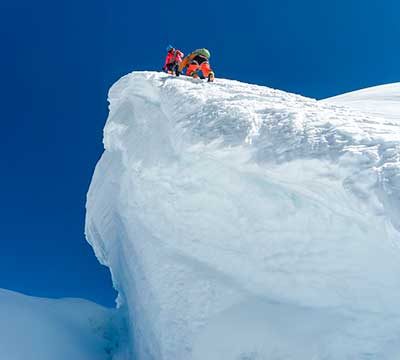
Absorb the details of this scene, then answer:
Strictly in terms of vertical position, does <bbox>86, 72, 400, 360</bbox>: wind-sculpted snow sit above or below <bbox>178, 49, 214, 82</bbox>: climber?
below

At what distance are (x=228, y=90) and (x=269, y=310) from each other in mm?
2755

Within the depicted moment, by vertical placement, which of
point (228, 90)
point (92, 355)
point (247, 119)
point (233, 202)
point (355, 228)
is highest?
point (228, 90)

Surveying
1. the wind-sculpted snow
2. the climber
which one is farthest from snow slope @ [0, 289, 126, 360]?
the climber

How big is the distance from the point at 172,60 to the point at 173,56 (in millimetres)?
81

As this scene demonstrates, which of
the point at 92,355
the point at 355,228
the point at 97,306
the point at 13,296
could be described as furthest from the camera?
the point at 97,306

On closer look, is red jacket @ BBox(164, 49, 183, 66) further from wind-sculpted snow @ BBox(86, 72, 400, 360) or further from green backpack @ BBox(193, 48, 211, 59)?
wind-sculpted snow @ BBox(86, 72, 400, 360)

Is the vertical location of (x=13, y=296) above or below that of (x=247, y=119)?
below

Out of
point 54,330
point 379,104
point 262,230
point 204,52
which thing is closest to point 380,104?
point 379,104

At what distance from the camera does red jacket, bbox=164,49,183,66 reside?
8.30 m

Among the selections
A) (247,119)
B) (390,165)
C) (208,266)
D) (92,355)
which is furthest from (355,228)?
(92,355)

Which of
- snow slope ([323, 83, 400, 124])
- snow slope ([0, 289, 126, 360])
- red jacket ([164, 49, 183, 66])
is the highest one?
red jacket ([164, 49, 183, 66])

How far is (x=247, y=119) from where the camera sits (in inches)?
148

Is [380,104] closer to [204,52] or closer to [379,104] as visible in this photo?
[379,104]

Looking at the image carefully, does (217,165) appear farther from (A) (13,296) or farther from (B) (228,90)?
(A) (13,296)
